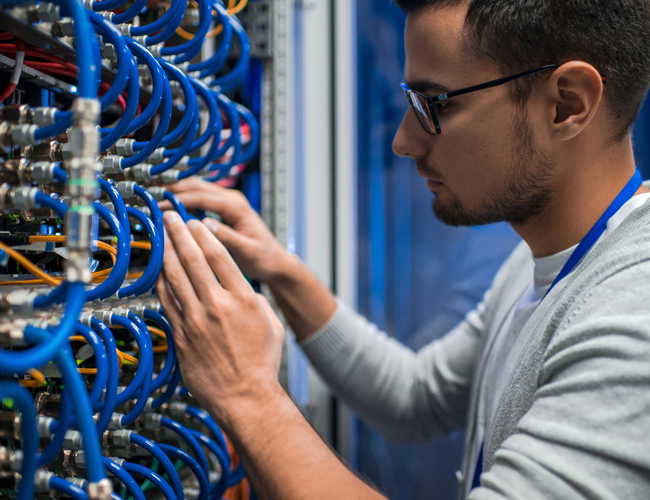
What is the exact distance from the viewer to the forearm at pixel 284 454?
55 cm

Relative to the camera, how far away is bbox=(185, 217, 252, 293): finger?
25.3 inches

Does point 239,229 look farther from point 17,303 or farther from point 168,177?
point 17,303

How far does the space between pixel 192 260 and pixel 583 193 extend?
2.15 feet

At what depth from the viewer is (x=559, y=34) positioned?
736mm

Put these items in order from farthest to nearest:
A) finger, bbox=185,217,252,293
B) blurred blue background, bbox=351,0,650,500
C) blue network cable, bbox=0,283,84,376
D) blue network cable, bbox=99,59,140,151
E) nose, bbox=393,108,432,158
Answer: blurred blue background, bbox=351,0,650,500 → nose, bbox=393,108,432,158 → finger, bbox=185,217,252,293 → blue network cable, bbox=99,59,140,151 → blue network cable, bbox=0,283,84,376

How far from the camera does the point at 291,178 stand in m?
1.24

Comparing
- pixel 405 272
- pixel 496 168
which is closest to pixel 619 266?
pixel 496 168

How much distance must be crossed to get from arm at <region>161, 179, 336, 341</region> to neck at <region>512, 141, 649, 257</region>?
508mm

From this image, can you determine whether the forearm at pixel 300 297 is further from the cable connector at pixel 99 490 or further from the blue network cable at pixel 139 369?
the cable connector at pixel 99 490

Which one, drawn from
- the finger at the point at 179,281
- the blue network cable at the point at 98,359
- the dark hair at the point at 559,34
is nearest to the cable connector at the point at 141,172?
the finger at the point at 179,281

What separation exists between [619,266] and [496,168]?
26 cm

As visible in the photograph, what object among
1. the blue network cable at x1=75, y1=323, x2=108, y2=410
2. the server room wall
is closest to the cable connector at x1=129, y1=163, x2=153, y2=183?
the server room wall

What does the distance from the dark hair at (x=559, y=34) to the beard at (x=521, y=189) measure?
0.07 metres

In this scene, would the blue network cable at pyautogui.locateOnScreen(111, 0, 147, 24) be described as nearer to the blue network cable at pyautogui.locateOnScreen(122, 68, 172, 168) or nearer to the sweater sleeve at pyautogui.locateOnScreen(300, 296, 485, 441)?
the blue network cable at pyautogui.locateOnScreen(122, 68, 172, 168)
